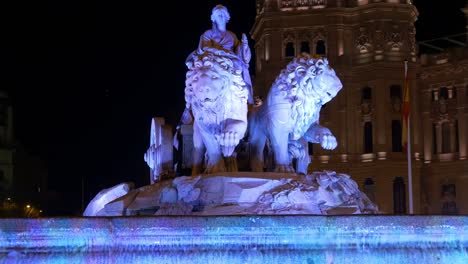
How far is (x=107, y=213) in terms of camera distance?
601 inches

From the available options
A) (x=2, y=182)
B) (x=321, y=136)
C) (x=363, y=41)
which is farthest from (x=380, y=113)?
(x=321, y=136)

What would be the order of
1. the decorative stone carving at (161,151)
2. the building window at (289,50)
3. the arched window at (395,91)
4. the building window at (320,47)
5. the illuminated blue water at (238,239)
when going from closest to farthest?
the illuminated blue water at (238,239) → the decorative stone carving at (161,151) → the arched window at (395,91) → the building window at (289,50) → the building window at (320,47)

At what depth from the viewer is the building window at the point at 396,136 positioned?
233 feet

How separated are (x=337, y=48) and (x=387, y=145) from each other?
30.5 ft

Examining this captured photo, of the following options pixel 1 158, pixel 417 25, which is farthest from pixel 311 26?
pixel 1 158

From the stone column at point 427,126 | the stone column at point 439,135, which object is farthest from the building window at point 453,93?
the stone column at point 439,135

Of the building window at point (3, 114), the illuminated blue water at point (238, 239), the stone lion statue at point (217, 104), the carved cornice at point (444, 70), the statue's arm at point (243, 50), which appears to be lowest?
the illuminated blue water at point (238, 239)

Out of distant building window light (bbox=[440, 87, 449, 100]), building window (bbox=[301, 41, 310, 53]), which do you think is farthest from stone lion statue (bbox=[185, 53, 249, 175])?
distant building window light (bbox=[440, 87, 449, 100])

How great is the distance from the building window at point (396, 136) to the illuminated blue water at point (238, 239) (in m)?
61.7

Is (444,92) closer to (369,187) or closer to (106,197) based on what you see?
(369,187)

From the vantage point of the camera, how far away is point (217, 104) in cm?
1516

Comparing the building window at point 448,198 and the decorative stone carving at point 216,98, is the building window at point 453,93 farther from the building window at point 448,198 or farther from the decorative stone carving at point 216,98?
the decorative stone carving at point 216,98

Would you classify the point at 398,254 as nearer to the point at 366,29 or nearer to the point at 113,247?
the point at 113,247

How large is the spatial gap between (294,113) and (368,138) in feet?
189
